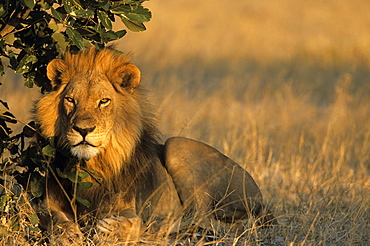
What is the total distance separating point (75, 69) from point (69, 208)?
87 centimetres

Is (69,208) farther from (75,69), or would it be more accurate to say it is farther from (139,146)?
(75,69)

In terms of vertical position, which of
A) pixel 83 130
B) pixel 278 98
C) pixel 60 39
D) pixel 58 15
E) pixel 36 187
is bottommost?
pixel 36 187

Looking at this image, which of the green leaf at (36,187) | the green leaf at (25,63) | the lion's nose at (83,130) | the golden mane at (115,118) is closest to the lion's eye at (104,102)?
the golden mane at (115,118)

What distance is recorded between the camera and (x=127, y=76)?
13.0ft

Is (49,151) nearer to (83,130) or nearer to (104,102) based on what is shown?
(83,130)

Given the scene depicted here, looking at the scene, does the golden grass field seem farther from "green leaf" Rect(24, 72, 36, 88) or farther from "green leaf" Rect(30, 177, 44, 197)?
"green leaf" Rect(24, 72, 36, 88)

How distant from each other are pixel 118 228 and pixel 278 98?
21.6 feet

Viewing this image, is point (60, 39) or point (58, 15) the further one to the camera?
point (60, 39)

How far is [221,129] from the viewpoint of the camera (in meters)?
8.16

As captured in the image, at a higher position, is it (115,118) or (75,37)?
(75,37)

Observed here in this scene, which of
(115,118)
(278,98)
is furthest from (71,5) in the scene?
(278,98)

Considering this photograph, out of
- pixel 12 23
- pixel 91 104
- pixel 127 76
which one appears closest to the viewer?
pixel 91 104

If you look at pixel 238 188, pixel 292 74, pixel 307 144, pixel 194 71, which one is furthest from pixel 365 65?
pixel 238 188

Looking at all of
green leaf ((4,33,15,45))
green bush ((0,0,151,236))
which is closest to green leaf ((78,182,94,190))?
green bush ((0,0,151,236))
